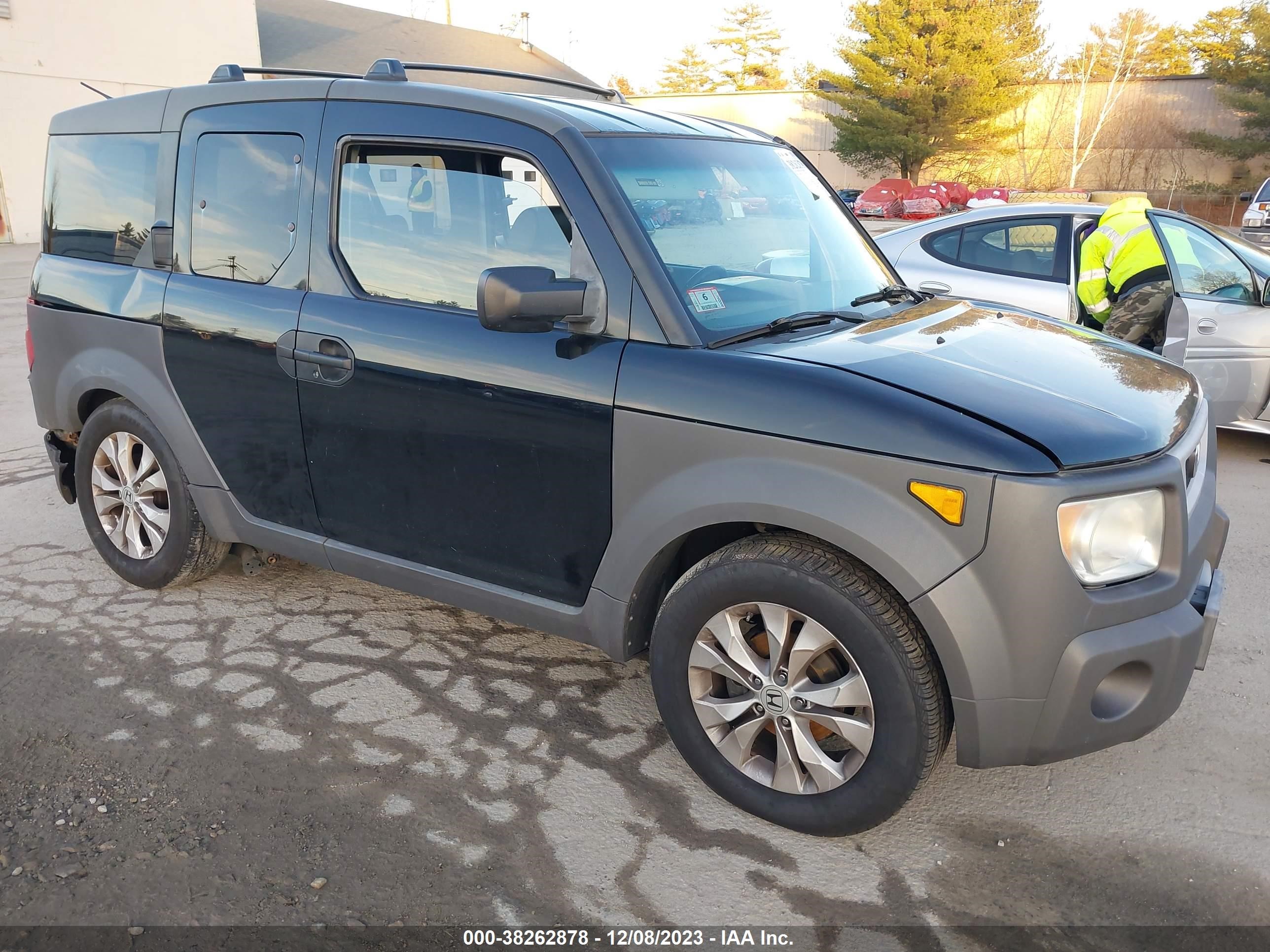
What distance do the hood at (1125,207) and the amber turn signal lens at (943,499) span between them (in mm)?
4811

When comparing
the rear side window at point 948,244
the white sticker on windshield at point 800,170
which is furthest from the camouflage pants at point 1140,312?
the white sticker on windshield at point 800,170

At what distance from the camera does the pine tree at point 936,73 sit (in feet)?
150

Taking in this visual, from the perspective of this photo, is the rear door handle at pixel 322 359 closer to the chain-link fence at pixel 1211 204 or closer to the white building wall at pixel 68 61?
the white building wall at pixel 68 61

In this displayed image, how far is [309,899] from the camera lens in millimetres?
2500

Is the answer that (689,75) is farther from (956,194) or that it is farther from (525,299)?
(525,299)

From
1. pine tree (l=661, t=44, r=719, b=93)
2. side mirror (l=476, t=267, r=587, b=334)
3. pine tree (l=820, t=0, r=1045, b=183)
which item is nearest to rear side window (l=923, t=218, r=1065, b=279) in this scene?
side mirror (l=476, t=267, r=587, b=334)

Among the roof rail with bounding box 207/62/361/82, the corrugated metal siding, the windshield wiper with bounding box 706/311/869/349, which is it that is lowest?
the windshield wiper with bounding box 706/311/869/349

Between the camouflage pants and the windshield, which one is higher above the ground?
the windshield

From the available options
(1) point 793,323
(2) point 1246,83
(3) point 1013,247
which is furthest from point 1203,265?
(2) point 1246,83

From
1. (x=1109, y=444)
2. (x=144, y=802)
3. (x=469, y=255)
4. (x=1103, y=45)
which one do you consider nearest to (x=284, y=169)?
(x=469, y=255)

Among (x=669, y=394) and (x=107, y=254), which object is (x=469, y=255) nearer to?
(x=669, y=394)

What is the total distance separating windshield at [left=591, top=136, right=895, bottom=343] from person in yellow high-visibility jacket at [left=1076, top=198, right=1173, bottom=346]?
3121mm

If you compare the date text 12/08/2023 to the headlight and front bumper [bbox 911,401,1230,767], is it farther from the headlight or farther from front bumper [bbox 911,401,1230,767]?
the headlight

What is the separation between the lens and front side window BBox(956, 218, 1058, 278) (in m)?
6.64
